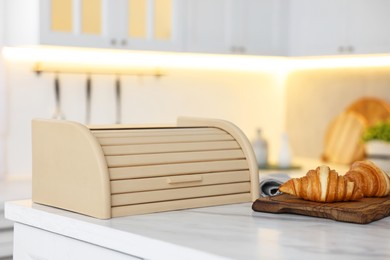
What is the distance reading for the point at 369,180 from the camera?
1576mm

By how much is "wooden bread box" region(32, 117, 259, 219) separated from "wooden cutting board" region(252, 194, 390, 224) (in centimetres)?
17

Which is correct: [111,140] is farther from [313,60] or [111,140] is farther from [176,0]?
[313,60]

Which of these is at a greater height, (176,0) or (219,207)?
(176,0)

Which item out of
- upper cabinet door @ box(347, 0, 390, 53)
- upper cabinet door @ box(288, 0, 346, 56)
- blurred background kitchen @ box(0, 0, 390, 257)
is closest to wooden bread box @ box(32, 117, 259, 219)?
blurred background kitchen @ box(0, 0, 390, 257)

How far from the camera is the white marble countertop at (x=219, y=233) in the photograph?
1.16 metres

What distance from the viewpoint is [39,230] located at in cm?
152

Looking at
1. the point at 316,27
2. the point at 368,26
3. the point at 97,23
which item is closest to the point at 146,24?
the point at 97,23

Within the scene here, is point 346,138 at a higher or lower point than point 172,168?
lower

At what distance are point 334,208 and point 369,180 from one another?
199mm

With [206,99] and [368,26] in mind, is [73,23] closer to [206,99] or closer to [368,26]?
[206,99]

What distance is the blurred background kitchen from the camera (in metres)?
3.43

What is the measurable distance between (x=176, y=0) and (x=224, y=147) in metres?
2.14

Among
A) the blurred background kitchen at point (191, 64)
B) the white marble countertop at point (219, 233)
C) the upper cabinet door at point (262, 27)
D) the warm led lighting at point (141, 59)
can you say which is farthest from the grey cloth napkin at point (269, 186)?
the upper cabinet door at point (262, 27)

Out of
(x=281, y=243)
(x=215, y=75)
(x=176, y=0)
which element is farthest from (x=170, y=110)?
(x=281, y=243)
